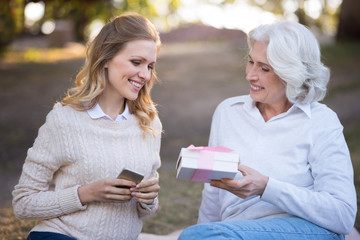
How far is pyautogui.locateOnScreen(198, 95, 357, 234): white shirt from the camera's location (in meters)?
2.62

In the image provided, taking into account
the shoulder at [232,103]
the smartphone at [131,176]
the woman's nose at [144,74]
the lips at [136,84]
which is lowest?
the smartphone at [131,176]

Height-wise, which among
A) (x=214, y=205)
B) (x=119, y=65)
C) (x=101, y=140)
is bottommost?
(x=214, y=205)

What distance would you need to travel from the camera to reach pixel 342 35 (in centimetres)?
1434

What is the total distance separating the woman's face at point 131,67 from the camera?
274cm

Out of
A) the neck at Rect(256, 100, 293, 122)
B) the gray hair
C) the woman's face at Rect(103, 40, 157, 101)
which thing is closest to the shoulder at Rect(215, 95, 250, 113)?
the neck at Rect(256, 100, 293, 122)

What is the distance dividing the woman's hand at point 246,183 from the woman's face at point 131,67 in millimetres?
731

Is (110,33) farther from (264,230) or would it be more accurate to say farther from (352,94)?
(352,94)

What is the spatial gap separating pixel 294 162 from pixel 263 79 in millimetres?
558

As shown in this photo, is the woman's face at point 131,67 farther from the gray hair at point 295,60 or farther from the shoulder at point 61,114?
the gray hair at point 295,60

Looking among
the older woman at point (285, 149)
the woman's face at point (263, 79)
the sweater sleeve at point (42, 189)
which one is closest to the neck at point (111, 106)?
the sweater sleeve at point (42, 189)

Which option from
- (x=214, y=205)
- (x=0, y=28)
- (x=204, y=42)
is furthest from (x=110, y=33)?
(x=204, y=42)

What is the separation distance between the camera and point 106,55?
2.76m

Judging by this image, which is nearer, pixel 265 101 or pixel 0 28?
pixel 265 101

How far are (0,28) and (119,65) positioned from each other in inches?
488
